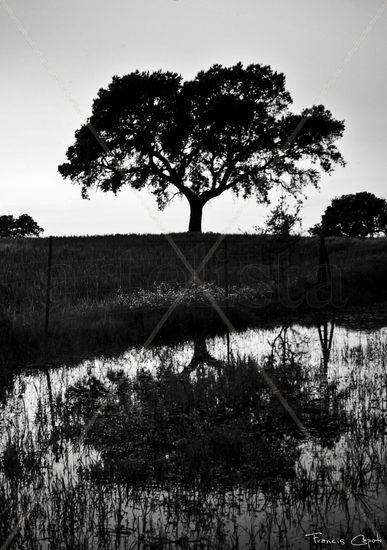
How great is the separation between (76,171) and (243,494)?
120 ft

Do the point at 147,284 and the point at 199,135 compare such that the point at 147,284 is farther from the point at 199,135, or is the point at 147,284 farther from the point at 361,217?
the point at 361,217

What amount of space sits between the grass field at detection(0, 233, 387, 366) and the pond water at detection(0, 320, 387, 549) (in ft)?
11.2

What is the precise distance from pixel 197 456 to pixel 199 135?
3524 centimetres

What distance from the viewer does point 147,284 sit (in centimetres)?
2052

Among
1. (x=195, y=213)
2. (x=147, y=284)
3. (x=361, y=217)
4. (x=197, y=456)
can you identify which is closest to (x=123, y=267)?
(x=147, y=284)

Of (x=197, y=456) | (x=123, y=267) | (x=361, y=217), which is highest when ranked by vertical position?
(x=361, y=217)

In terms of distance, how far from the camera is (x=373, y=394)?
8.07 meters

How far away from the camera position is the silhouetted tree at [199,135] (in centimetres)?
3791

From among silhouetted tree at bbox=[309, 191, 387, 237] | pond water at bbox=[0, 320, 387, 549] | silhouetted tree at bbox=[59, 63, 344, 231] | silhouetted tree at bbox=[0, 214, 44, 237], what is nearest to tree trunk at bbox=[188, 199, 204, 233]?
silhouetted tree at bbox=[59, 63, 344, 231]

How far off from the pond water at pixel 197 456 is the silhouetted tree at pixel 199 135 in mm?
30316

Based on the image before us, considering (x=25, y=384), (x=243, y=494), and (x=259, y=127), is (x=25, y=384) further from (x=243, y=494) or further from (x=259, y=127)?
(x=259, y=127)

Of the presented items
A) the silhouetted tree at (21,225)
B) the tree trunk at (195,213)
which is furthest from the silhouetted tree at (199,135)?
the silhouetted tree at (21,225)

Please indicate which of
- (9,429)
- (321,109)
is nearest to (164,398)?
(9,429)

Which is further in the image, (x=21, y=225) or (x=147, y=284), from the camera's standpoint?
(x=21, y=225)
